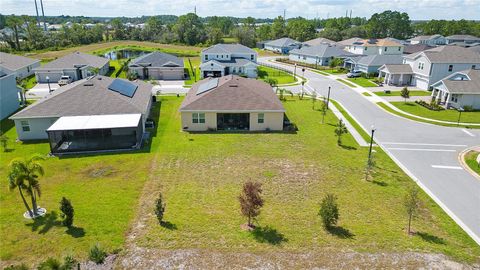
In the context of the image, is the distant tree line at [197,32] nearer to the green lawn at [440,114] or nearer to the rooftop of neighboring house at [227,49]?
the rooftop of neighboring house at [227,49]

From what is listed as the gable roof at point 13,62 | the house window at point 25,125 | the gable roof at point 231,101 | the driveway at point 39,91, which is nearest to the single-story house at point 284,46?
the gable roof at point 13,62

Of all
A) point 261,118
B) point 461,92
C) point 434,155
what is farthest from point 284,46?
point 434,155

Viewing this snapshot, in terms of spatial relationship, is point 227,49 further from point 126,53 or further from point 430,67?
point 126,53

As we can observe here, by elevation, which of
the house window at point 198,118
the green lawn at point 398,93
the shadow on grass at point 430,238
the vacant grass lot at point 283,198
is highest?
the house window at point 198,118

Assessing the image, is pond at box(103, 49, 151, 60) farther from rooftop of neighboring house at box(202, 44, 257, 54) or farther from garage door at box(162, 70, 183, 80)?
garage door at box(162, 70, 183, 80)

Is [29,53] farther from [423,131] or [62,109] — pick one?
[423,131]

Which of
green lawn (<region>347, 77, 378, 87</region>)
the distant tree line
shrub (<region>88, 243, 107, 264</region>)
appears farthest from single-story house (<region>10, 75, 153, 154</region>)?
the distant tree line
